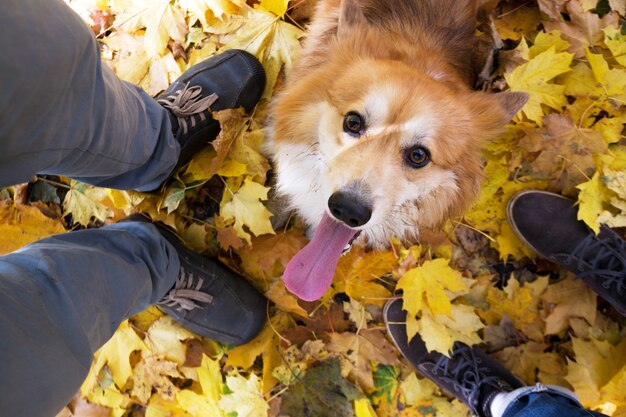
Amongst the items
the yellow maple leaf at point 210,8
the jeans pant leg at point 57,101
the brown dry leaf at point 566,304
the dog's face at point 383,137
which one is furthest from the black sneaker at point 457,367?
the yellow maple leaf at point 210,8

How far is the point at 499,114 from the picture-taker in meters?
1.42

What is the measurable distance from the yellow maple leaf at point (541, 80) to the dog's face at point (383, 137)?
47cm

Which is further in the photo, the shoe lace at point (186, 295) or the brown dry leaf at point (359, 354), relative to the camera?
the brown dry leaf at point (359, 354)

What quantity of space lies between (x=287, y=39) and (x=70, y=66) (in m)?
1.11

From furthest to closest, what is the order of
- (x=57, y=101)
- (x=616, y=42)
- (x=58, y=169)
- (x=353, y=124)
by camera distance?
(x=616, y=42), (x=353, y=124), (x=58, y=169), (x=57, y=101)

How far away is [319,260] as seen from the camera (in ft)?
5.08

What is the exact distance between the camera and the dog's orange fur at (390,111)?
1.29m

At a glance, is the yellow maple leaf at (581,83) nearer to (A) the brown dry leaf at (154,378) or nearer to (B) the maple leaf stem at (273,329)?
(B) the maple leaf stem at (273,329)

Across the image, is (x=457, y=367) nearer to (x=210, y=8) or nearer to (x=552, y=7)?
(x=552, y=7)

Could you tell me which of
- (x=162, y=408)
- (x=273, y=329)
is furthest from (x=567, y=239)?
(x=162, y=408)

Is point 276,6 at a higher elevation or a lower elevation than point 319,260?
higher

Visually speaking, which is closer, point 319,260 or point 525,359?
point 319,260

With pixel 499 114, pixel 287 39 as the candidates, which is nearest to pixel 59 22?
pixel 287 39

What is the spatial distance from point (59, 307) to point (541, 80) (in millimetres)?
2017
